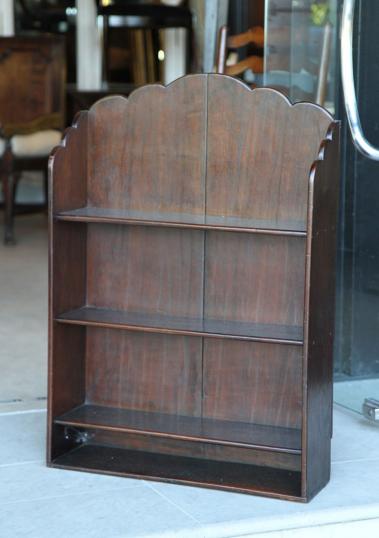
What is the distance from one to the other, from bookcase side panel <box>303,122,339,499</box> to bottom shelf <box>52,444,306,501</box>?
0.10m

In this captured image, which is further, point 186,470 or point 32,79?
point 32,79

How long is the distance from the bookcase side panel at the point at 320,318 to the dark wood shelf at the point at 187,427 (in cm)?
8

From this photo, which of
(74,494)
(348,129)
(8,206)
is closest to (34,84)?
(8,206)

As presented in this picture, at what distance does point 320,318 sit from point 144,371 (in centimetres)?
64

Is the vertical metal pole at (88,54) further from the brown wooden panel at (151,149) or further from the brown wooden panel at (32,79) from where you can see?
the brown wooden panel at (151,149)

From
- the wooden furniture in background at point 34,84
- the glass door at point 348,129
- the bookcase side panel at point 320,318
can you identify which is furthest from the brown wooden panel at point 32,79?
the bookcase side panel at point 320,318

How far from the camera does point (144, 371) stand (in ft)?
10.9

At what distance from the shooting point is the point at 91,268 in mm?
3318

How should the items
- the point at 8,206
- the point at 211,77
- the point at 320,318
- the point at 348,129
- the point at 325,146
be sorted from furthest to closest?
the point at 8,206
the point at 348,129
the point at 211,77
the point at 320,318
the point at 325,146

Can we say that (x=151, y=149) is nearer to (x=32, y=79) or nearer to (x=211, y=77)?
(x=211, y=77)

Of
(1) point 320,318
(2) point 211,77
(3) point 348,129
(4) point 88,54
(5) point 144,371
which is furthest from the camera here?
(4) point 88,54

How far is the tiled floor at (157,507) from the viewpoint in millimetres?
2756

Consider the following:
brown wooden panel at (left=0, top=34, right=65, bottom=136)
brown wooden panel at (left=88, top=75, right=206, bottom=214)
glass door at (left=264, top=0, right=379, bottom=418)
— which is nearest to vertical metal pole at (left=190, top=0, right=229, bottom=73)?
glass door at (left=264, top=0, right=379, bottom=418)

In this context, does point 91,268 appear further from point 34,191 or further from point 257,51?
point 34,191
